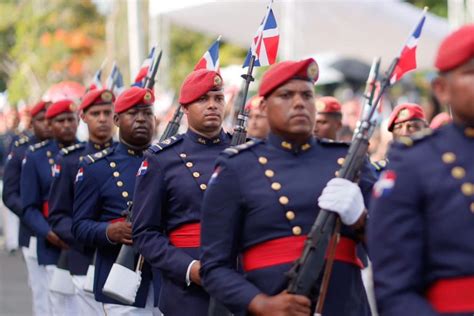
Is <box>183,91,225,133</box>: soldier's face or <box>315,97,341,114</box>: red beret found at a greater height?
<box>183,91,225,133</box>: soldier's face

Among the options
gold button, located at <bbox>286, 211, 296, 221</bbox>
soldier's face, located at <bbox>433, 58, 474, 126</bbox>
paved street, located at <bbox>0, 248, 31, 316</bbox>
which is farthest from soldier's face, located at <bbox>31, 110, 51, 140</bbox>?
soldier's face, located at <bbox>433, 58, 474, 126</bbox>

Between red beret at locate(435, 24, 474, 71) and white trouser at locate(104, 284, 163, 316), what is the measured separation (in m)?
4.14

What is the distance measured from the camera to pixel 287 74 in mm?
5055

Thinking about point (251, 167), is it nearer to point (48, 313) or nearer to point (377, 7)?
point (48, 313)

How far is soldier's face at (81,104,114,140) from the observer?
9055 millimetres

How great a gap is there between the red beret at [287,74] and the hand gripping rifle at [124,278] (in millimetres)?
2653

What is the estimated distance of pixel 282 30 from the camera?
26828mm

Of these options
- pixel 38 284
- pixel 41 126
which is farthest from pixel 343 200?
pixel 41 126

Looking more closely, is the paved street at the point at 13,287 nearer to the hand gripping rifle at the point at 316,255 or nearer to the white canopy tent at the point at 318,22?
the white canopy tent at the point at 318,22

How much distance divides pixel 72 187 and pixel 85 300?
2.85 ft

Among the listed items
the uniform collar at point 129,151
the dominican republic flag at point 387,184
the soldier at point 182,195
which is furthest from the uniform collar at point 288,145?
the uniform collar at point 129,151

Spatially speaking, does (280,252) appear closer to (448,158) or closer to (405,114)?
(448,158)

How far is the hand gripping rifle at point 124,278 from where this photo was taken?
7.41m

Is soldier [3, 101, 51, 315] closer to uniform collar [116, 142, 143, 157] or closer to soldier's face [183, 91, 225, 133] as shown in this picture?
uniform collar [116, 142, 143, 157]
